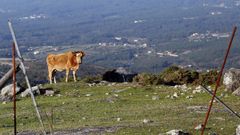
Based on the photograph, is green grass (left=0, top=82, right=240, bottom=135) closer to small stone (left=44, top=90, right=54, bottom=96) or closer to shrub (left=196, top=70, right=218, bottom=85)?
small stone (left=44, top=90, right=54, bottom=96)

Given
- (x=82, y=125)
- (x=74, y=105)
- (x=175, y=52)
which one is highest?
(x=82, y=125)

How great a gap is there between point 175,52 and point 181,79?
157026 millimetres

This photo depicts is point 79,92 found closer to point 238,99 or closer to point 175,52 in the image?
point 238,99

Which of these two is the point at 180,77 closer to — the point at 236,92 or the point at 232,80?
the point at 232,80

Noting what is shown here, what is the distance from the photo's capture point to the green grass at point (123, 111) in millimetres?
A: 15287

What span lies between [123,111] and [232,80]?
679 cm

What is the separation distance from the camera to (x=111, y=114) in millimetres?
18547

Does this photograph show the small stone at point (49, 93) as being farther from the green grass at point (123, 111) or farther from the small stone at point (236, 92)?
the small stone at point (236, 92)

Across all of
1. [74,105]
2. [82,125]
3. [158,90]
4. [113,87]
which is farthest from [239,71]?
[82,125]

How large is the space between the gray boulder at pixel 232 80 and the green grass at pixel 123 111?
0.42 meters

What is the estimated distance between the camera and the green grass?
50.2 feet

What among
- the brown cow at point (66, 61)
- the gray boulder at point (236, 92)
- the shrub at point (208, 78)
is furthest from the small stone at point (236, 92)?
the brown cow at point (66, 61)

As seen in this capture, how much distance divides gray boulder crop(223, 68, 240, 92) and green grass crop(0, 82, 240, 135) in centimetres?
42

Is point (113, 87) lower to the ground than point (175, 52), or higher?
higher
